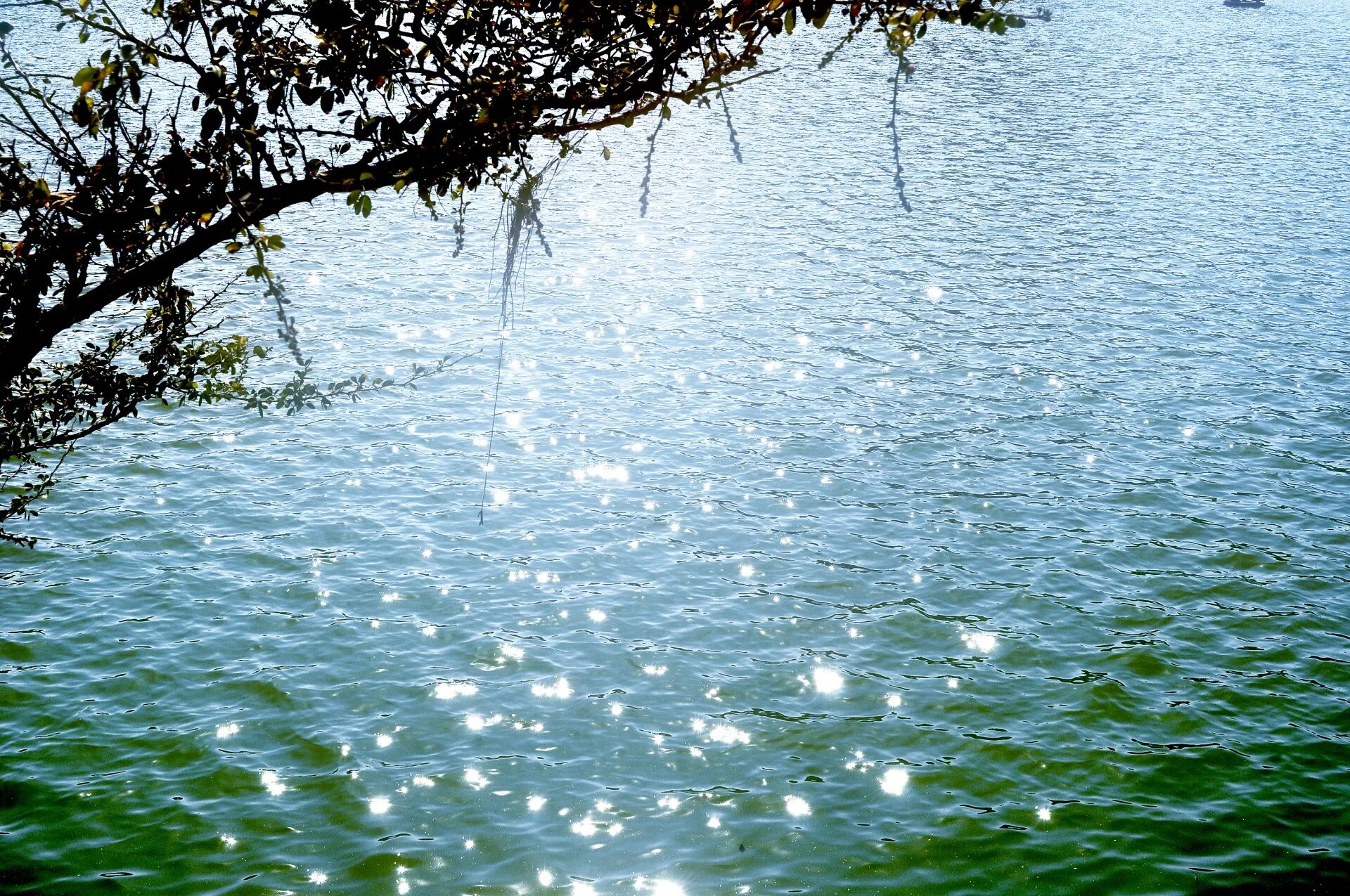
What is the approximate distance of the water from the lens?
16.8 meters

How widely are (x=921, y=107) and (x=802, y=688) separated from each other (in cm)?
5368

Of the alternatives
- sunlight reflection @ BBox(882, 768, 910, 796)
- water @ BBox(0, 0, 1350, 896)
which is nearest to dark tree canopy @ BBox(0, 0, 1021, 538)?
water @ BBox(0, 0, 1350, 896)

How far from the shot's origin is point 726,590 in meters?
23.5

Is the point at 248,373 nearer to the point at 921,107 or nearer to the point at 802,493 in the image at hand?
the point at 802,493

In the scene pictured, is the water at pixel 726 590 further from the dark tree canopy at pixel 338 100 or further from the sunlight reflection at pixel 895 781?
the dark tree canopy at pixel 338 100

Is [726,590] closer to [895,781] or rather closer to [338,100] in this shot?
[895,781]

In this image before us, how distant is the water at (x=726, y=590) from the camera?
16.8 m

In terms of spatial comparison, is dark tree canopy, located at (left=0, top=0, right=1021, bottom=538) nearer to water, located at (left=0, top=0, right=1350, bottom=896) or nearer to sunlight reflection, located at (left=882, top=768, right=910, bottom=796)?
water, located at (left=0, top=0, right=1350, bottom=896)

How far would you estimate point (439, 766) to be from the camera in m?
18.1

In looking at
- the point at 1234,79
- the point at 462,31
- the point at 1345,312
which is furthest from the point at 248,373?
the point at 1234,79

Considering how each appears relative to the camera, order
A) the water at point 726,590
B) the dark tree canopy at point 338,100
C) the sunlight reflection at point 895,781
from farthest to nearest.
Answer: the sunlight reflection at point 895,781
the water at point 726,590
the dark tree canopy at point 338,100

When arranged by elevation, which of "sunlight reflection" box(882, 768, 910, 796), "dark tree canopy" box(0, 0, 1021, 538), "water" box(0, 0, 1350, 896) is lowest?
"sunlight reflection" box(882, 768, 910, 796)

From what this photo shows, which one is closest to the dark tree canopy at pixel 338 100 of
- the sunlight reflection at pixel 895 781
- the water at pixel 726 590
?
the water at pixel 726 590

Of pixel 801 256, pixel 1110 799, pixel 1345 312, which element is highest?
pixel 801 256
